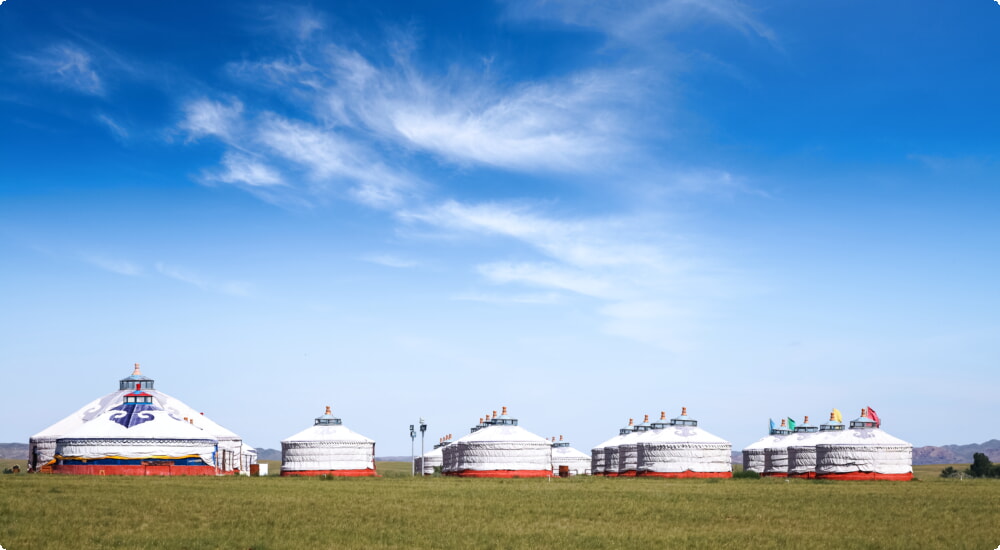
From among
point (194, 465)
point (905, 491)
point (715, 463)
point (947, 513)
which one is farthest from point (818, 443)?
point (194, 465)

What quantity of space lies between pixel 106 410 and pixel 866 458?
2612 inches

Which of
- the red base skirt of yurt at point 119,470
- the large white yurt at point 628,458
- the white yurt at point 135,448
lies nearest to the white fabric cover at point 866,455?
the large white yurt at point 628,458

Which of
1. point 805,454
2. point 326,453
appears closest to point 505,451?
point 326,453

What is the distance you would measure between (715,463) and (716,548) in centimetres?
5884

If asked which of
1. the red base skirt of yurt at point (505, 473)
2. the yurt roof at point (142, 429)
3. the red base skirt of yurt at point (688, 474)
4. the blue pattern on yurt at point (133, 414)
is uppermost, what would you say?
the blue pattern on yurt at point (133, 414)

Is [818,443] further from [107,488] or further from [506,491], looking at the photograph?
[107,488]

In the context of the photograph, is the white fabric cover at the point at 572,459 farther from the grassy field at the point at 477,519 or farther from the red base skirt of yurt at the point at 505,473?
the grassy field at the point at 477,519

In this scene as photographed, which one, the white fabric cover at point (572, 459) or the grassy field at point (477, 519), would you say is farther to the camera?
the white fabric cover at point (572, 459)

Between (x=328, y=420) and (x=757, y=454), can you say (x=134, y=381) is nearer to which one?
(x=328, y=420)

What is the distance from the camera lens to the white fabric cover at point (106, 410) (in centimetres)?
7875

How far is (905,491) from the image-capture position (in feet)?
180

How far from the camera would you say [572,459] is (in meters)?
121

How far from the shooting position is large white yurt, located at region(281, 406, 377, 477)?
7681 centimetres

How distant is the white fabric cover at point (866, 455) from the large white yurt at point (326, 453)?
39185 mm
